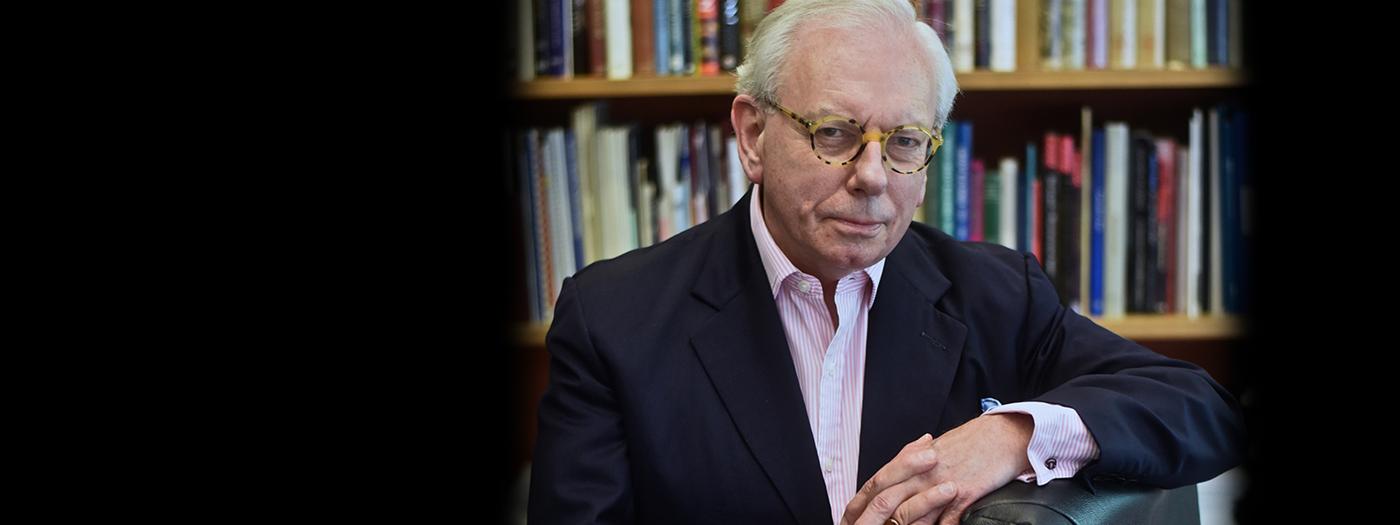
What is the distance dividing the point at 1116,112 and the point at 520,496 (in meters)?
1.24

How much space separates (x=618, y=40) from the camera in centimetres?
195

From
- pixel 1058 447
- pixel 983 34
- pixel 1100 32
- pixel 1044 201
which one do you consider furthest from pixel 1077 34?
pixel 1058 447

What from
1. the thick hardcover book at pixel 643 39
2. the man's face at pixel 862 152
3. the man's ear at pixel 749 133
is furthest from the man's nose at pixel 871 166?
the thick hardcover book at pixel 643 39

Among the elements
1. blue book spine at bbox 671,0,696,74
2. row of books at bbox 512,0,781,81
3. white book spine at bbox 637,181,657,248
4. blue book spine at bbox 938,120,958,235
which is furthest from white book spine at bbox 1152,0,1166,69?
white book spine at bbox 637,181,657,248

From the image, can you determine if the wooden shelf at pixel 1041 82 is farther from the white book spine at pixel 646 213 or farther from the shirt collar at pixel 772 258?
the shirt collar at pixel 772 258

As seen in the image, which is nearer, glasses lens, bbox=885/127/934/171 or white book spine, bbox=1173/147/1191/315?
glasses lens, bbox=885/127/934/171

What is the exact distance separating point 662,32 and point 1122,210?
30.6 inches

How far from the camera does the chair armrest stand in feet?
3.64

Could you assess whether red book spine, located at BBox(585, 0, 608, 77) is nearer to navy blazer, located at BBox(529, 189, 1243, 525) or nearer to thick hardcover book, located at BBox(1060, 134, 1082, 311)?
navy blazer, located at BBox(529, 189, 1243, 525)

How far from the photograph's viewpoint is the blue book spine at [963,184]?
1.94 meters

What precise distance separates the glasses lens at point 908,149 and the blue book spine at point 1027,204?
769 mm

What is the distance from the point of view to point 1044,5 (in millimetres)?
1879

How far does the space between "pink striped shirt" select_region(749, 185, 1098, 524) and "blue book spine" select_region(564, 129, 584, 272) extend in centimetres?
67

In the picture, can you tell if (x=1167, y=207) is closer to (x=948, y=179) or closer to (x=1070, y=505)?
(x=948, y=179)
